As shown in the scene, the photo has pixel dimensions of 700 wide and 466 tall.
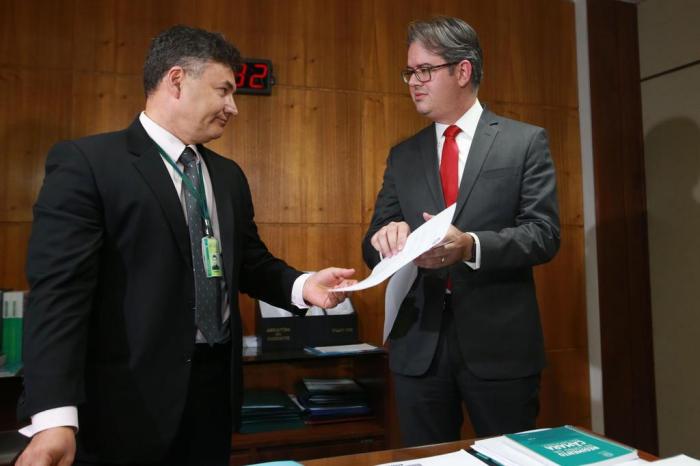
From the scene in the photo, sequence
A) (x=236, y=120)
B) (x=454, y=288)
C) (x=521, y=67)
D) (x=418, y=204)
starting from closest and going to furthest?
1. (x=454, y=288)
2. (x=418, y=204)
3. (x=236, y=120)
4. (x=521, y=67)

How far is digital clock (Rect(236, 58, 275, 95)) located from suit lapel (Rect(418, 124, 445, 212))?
133 centimetres

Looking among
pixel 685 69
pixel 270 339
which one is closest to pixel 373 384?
pixel 270 339

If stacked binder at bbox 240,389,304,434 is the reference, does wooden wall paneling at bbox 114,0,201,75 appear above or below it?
above

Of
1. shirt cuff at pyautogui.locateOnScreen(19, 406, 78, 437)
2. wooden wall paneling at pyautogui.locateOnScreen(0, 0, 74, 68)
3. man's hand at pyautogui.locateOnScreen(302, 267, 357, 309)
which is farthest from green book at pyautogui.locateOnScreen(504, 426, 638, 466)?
wooden wall paneling at pyautogui.locateOnScreen(0, 0, 74, 68)

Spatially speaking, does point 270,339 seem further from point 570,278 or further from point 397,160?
point 570,278

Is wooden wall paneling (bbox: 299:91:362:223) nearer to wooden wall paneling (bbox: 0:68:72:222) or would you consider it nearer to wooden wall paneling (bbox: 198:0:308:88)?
wooden wall paneling (bbox: 198:0:308:88)

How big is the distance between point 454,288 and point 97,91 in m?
2.20

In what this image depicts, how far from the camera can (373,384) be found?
2.69 m

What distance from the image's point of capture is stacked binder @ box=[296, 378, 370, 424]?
8.49 feet

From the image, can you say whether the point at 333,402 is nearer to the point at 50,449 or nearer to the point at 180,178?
the point at 180,178

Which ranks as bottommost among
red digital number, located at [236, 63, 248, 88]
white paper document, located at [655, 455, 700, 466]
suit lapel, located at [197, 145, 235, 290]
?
white paper document, located at [655, 455, 700, 466]

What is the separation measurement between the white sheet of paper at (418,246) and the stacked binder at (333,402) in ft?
4.99

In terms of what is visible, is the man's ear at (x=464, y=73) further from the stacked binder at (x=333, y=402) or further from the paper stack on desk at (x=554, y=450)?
the stacked binder at (x=333, y=402)

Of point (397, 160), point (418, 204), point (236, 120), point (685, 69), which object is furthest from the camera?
point (685, 69)
